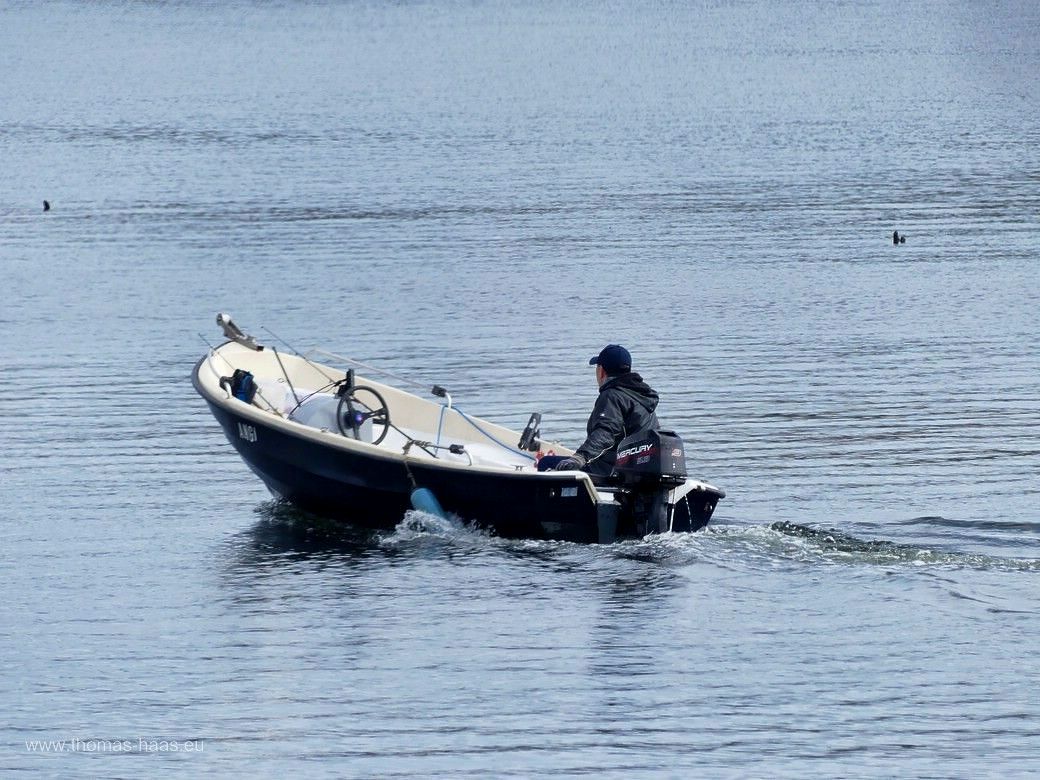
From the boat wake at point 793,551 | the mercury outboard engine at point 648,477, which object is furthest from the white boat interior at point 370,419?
the boat wake at point 793,551

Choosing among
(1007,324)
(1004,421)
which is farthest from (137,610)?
(1007,324)

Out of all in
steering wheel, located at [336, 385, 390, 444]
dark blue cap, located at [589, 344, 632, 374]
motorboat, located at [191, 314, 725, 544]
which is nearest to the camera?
motorboat, located at [191, 314, 725, 544]

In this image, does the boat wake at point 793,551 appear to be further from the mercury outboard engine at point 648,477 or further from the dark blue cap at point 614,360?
the dark blue cap at point 614,360

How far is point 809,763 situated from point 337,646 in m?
4.17

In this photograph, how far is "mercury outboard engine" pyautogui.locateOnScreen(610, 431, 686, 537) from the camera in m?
15.4

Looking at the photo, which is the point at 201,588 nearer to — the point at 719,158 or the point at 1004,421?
the point at 1004,421

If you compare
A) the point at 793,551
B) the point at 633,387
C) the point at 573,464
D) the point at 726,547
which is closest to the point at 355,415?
the point at 573,464

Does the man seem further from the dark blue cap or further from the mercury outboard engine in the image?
the mercury outboard engine

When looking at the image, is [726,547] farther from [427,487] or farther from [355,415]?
[355,415]

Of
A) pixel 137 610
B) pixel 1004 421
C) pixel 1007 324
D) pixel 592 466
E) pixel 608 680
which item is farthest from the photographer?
pixel 1007 324

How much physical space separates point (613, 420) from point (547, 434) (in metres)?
5.33

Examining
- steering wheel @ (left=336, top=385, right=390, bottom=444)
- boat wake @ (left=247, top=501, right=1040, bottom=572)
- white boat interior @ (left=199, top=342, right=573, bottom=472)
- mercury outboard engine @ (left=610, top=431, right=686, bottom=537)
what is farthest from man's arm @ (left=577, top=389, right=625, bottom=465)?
steering wheel @ (left=336, top=385, right=390, bottom=444)

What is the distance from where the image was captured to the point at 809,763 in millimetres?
11883

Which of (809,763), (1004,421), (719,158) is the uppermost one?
(719,158)
